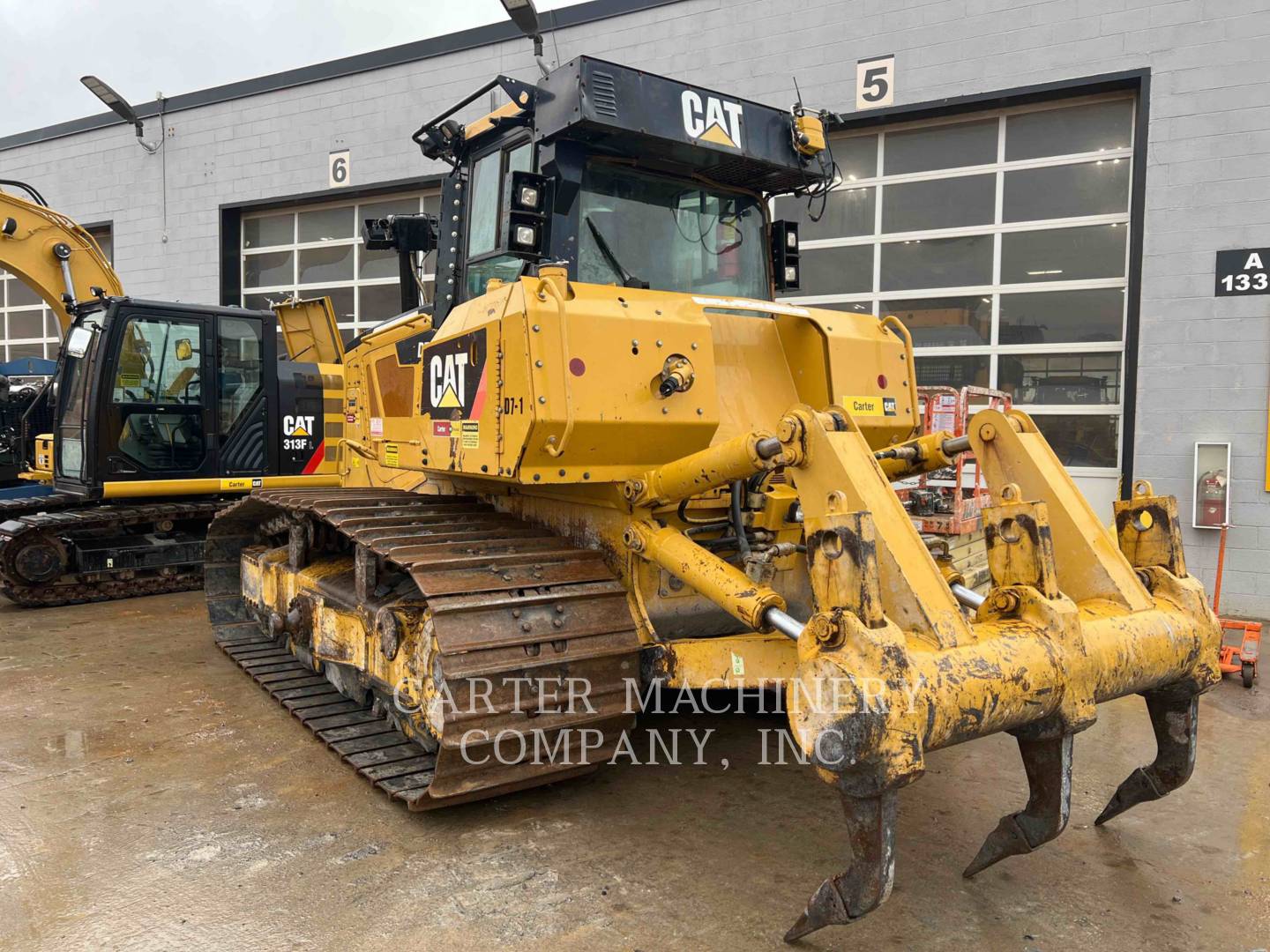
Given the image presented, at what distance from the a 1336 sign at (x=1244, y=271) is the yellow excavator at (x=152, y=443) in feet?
25.5

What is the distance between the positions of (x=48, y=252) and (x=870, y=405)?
8830 mm

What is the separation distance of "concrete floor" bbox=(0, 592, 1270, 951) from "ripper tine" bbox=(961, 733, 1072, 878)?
192 millimetres

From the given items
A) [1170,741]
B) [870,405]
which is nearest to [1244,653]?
[1170,741]

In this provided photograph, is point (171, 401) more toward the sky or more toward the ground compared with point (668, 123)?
more toward the ground

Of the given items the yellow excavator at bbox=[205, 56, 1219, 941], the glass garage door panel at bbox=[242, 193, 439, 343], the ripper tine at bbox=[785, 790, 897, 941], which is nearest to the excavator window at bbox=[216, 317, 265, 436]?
the glass garage door panel at bbox=[242, 193, 439, 343]

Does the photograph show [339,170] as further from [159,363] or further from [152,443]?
[152,443]

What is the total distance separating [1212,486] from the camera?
7547 mm

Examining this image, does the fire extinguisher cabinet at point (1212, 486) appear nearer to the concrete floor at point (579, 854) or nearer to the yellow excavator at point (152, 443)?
the concrete floor at point (579, 854)

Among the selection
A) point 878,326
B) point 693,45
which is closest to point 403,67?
point 693,45

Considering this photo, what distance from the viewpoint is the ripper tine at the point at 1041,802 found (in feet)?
9.14

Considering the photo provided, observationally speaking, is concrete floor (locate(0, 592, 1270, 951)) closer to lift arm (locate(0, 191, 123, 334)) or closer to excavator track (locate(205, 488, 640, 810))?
excavator track (locate(205, 488, 640, 810))

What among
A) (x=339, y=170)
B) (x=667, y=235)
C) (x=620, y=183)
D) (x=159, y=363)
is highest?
(x=339, y=170)

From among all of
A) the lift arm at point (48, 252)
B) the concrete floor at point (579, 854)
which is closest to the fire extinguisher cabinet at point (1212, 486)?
the concrete floor at point (579, 854)

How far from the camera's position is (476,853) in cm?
327
